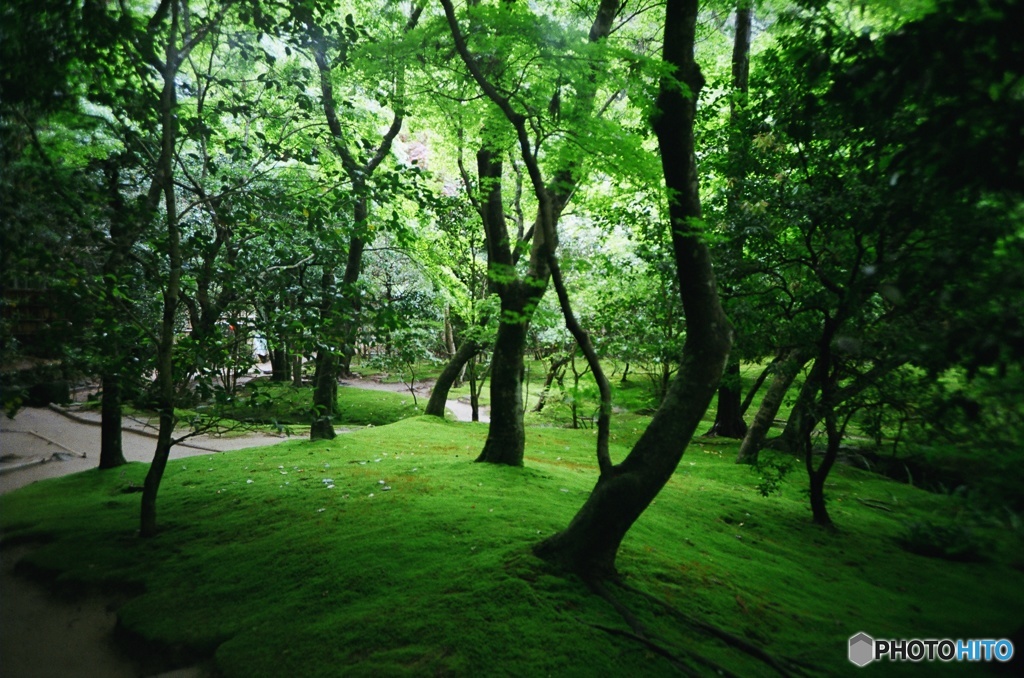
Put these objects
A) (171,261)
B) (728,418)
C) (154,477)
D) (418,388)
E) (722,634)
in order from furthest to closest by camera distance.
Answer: (418,388) < (728,418) < (154,477) < (171,261) < (722,634)

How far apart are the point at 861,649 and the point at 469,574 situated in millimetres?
2348

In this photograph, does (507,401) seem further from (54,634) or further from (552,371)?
(552,371)

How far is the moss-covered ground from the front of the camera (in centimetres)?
280

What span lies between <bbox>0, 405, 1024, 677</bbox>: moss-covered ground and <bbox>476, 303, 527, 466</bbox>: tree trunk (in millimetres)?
468

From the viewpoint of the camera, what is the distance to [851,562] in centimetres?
493

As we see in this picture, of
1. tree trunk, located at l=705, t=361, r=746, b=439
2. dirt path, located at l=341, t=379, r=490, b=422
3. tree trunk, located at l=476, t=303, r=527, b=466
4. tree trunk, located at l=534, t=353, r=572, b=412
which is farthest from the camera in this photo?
dirt path, located at l=341, t=379, r=490, b=422

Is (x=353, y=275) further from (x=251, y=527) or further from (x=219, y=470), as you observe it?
(x=251, y=527)

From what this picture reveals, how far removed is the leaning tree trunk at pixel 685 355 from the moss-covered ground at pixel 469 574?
377mm

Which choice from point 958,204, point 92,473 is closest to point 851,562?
point 958,204

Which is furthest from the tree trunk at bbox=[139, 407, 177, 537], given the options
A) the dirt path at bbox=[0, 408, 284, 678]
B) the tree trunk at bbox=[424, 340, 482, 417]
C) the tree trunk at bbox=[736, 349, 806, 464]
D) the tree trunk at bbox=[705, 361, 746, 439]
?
the tree trunk at bbox=[705, 361, 746, 439]

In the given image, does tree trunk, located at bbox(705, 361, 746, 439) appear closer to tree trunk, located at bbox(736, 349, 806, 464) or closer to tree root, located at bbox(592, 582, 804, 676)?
tree trunk, located at bbox(736, 349, 806, 464)

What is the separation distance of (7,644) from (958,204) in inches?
224

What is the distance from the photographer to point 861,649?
114 inches

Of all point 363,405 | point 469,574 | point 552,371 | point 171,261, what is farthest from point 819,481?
point 363,405
